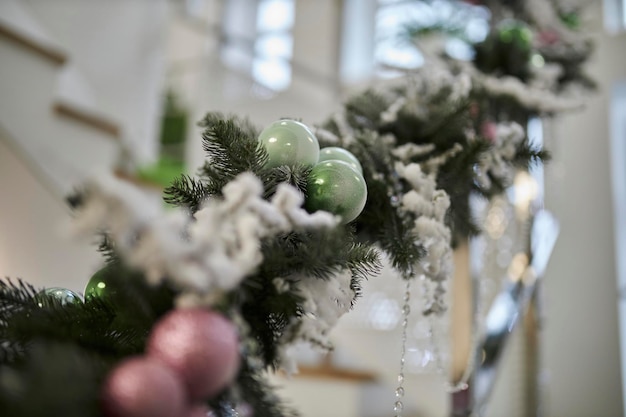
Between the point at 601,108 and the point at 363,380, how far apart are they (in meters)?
1.46

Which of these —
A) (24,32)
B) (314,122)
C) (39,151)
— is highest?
(314,122)

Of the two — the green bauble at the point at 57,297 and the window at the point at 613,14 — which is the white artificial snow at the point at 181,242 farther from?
the window at the point at 613,14

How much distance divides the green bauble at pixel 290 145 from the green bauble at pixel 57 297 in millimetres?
229

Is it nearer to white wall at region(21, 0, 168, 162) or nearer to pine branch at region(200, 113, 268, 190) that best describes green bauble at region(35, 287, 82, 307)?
pine branch at region(200, 113, 268, 190)

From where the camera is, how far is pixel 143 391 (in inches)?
12.6

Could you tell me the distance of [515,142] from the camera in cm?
79

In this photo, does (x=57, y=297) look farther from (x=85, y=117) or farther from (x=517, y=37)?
(x=517, y=37)

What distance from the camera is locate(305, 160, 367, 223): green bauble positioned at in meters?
0.55

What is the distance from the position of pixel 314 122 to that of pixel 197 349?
1705mm

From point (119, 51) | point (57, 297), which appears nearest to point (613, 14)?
point (119, 51)

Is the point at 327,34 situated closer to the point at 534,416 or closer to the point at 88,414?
the point at 534,416

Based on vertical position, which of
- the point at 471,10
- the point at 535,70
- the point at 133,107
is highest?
the point at 471,10

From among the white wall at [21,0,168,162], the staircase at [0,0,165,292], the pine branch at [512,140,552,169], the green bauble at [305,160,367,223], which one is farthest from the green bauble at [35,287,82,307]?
the white wall at [21,0,168,162]

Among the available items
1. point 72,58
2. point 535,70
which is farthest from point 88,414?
point 72,58
